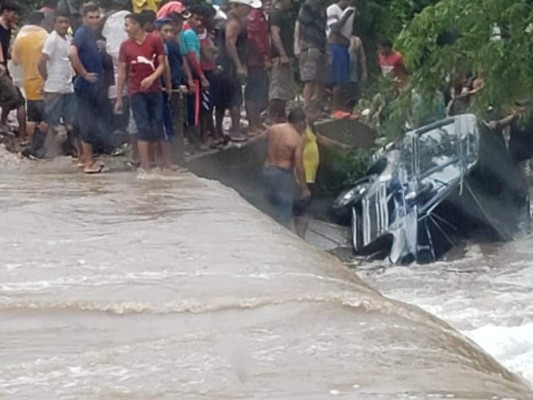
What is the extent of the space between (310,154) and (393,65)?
2.89 metres

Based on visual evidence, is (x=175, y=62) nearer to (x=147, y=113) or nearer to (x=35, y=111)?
(x=147, y=113)

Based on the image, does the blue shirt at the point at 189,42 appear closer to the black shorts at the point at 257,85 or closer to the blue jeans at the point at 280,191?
the black shorts at the point at 257,85

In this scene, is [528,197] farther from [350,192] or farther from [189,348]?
[189,348]

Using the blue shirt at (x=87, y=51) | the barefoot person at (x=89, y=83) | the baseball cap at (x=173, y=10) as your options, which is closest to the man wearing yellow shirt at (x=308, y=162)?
the baseball cap at (x=173, y=10)

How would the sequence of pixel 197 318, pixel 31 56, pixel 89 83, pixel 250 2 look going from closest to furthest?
1. pixel 197 318
2. pixel 89 83
3. pixel 31 56
4. pixel 250 2

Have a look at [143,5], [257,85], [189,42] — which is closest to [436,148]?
[257,85]

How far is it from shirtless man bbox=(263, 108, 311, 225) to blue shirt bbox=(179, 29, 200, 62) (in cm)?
141

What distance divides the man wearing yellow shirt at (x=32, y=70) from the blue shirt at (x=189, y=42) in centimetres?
121

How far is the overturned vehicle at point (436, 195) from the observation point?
1575cm

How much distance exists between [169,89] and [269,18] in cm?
333

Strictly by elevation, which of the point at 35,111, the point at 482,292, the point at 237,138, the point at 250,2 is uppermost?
the point at 250,2

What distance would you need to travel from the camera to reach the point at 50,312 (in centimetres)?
640

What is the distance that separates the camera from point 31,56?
510 inches

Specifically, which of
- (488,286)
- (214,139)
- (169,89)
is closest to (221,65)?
(214,139)
